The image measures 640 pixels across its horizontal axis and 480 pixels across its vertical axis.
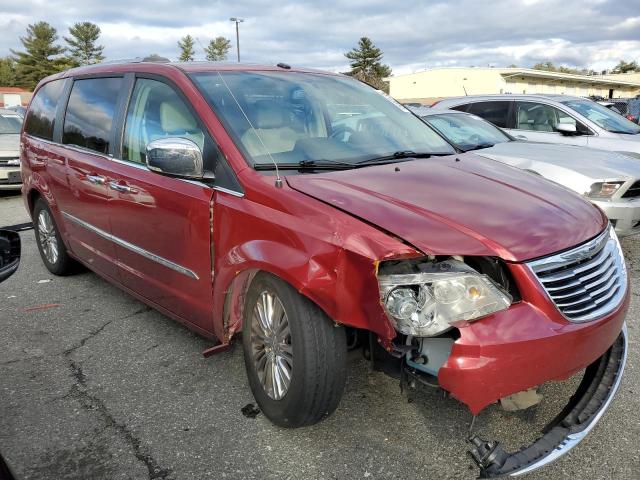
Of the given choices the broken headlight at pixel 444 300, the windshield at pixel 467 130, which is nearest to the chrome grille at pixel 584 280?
the broken headlight at pixel 444 300

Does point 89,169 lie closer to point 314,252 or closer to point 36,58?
point 314,252

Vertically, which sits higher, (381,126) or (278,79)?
(278,79)

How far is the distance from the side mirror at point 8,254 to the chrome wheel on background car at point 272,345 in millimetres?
1058

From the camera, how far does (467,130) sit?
7215 millimetres

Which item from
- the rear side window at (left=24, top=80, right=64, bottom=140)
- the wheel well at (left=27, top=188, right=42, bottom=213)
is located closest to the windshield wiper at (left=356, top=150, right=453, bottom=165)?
the rear side window at (left=24, top=80, right=64, bottom=140)

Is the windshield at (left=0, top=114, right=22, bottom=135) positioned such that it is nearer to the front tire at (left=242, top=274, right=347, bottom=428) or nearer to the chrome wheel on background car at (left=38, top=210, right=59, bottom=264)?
the chrome wheel on background car at (left=38, top=210, right=59, bottom=264)

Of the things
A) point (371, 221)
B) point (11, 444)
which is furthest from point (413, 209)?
point (11, 444)

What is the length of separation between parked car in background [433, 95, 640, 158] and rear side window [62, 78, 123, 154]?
20.1 feet

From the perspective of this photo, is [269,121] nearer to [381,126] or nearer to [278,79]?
[278,79]

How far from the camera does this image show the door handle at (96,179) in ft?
12.3

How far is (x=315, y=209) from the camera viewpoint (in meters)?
2.40

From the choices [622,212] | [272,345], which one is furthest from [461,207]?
[622,212]

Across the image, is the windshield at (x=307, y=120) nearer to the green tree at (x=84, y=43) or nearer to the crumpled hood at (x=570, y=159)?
the crumpled hood at (x=570, y=159)

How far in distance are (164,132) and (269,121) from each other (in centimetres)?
68
